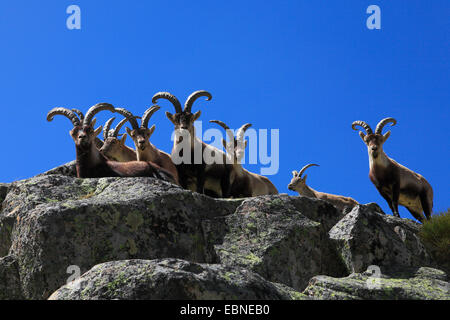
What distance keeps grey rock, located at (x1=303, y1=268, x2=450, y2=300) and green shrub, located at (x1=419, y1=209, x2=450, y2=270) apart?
6.35 feet

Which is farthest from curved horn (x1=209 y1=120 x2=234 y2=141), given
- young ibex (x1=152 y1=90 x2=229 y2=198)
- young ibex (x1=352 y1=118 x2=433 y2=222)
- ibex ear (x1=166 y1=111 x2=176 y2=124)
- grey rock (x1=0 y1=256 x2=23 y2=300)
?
grey rock (x1=0 y1=256 x2=23 y2=300)

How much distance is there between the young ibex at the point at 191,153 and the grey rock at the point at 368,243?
6336 millimetres

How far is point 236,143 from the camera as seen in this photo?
17.8m

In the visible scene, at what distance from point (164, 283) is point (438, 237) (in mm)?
6842

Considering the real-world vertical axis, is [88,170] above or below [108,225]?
above

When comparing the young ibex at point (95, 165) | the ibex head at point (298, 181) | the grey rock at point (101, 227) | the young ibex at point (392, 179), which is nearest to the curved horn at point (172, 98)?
the young ibex at point (95, 165)

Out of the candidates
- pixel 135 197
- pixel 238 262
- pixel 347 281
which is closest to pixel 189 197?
pixel 135 197

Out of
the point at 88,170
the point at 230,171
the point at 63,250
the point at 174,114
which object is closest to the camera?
the point at 63,250

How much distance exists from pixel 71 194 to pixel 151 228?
1.93 m

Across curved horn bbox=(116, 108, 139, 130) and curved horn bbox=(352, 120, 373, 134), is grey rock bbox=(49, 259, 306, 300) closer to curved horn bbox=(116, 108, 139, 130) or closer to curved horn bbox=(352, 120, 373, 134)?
curved horn bbox=(116, 108, 139, 130)

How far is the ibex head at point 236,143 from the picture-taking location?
17163 mm

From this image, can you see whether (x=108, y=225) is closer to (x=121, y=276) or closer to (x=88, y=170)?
(x=121, y=276)
